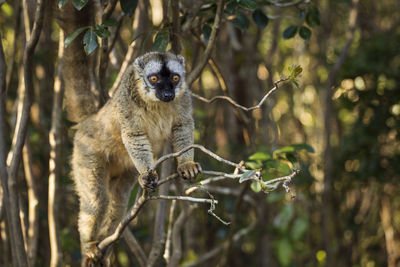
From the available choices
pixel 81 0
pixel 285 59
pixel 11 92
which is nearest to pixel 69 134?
pixel 11 92

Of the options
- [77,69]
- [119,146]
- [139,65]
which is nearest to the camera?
[139,65]

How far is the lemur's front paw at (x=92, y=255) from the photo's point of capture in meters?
4.59

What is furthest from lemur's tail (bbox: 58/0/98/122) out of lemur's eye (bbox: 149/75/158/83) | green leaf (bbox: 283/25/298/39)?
green leaf (bbox: 283/25/298/39)

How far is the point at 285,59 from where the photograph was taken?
11.6 metres

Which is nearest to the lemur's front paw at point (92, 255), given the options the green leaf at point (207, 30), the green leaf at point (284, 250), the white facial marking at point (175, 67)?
the white facial marking at point (175, 67)

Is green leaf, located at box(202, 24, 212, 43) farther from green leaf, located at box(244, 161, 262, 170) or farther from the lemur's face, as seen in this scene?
green leaf, located at box(244, 161, 262, 170)

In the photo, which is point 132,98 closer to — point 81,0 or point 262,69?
point 81,0

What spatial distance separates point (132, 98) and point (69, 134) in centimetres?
382

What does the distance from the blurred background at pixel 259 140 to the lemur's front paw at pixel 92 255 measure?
3.20 ft

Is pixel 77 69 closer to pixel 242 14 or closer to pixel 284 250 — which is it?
pixel 242 14

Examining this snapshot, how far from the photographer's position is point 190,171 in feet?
13.3

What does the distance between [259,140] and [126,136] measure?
19.2 ft

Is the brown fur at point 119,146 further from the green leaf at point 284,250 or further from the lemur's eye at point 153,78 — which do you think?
the green leaf at point 284,250

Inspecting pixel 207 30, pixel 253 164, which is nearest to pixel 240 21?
pixel 207 30
